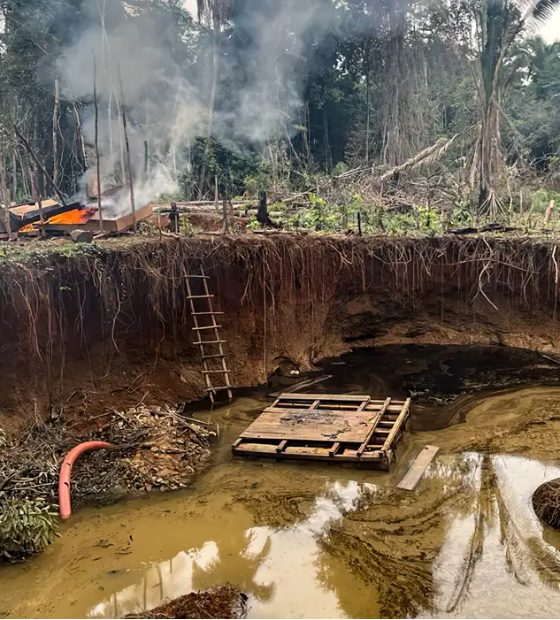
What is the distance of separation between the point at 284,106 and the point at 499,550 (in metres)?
18.6

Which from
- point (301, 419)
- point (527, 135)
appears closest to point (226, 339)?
point (301, 419)

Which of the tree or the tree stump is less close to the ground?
the tree

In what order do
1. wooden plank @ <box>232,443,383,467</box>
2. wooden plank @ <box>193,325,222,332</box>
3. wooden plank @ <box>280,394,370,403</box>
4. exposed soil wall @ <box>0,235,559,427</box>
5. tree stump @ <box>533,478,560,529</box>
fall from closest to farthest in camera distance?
tree stump @ <box>533,478,560,529</box> → wooden plank @ <box>232,443,383,467</box> → exposed soil wall @ <box>0,235,559,427</box> → wooden plank @ <box>280,394,370,403</box> → wooden plank @ <box>193,325,222,332</box>

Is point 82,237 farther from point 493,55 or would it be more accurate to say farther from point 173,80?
point 173,80

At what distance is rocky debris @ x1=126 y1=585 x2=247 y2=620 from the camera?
3.86m

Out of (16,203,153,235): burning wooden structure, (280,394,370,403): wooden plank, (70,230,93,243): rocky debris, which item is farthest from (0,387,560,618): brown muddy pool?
(16,203,153,235): burning wooden structure

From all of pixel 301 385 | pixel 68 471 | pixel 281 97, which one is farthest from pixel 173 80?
pixel 68 471

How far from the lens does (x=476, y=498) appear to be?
5.70 meters

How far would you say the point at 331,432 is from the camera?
286 inches

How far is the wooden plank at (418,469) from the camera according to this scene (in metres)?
6.03

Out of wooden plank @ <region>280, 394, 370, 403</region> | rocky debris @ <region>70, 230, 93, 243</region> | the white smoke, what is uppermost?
the white smoke

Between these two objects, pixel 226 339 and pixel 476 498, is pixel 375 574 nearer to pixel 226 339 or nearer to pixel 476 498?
pixel 476 498

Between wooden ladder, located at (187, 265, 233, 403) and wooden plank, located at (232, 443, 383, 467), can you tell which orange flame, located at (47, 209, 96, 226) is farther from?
wooden plank, located at (232, 443, 383, 467)

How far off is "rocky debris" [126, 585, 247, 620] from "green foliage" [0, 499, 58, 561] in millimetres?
1539
